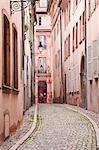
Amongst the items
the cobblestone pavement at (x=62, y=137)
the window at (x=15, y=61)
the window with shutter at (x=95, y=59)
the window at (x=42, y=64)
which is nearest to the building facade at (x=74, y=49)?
the window with shutter at (x=95, y=59)

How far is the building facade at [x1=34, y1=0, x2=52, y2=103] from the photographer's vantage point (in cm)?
6825

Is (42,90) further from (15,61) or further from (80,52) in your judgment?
(15,61)

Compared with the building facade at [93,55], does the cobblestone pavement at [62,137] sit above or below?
below

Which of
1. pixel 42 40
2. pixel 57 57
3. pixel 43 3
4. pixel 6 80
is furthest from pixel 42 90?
pixel 6 80

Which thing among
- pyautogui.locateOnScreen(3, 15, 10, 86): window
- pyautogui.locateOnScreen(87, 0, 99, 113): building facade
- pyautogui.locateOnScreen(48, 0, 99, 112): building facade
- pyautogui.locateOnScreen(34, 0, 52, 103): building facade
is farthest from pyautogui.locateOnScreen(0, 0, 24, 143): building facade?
pyautogui.locateOnScreen(34, 0, 52, 103): building facade

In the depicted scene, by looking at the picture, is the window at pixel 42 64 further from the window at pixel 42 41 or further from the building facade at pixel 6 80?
the building facade at pixel 6 80

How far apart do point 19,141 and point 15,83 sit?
370 cm

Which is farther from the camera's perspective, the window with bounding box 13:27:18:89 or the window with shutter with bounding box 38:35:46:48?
the window with shutter with bounding box 38:35:46:48

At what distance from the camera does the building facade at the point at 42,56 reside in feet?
224

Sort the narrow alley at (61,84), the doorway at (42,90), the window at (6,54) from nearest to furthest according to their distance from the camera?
the narrow alley at (61,84) → the window at (6,54) → the doorway at (42,90)

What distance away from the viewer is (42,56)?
69688mm

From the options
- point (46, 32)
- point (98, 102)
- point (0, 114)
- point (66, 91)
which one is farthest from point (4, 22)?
point (46, 32)

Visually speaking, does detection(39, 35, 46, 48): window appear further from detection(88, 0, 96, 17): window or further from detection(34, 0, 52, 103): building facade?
detection(88, 0, 96, 17): window

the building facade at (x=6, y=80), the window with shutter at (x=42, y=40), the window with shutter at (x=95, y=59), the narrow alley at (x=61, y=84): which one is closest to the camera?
the building facade at (x=6, y=80)
